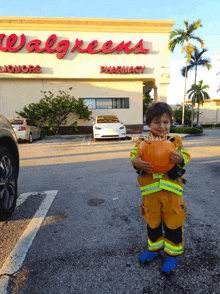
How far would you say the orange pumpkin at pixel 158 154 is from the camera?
61.7 inches

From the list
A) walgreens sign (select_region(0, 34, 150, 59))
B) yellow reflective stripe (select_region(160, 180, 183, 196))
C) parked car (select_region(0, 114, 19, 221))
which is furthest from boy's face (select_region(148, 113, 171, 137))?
walgreens sign (select_region(0, 34, 150, 59))

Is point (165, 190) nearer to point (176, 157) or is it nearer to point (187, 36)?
point (176, 157)

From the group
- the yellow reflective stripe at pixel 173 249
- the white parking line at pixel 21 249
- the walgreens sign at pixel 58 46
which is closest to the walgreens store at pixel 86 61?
the walgreens sign at pixel 58 46

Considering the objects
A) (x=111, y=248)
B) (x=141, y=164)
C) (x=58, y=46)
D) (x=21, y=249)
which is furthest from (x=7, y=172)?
(x=58, y=46)

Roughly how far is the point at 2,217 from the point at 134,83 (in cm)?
1699

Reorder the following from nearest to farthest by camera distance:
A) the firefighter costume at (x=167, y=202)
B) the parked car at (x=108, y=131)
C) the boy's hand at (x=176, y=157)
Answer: the boy's hand at (x=176, y=157), the firefighter costume at (x=167, y=202), the parked car at (x=108, y=131)

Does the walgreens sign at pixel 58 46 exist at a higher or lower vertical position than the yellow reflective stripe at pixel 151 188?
higher

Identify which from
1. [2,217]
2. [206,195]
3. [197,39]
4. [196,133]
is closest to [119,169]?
[206,195]

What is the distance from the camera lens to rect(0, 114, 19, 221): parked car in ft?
8.26

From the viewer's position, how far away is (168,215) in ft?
5.57

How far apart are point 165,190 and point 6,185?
2020 millimetres

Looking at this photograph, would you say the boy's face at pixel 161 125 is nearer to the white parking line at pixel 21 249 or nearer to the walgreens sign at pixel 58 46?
the white parking line at pixel 21 249

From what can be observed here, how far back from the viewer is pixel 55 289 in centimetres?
154

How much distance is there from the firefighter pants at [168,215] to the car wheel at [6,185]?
5.72 feet
